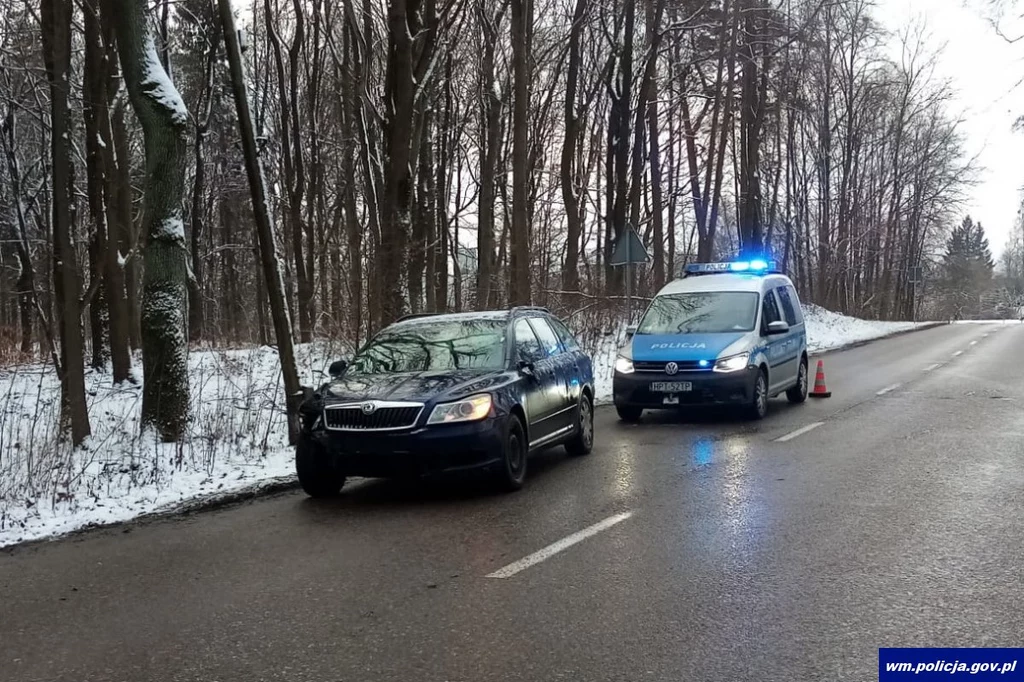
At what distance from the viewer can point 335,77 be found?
3259 centimetres

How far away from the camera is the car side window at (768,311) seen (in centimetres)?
1360

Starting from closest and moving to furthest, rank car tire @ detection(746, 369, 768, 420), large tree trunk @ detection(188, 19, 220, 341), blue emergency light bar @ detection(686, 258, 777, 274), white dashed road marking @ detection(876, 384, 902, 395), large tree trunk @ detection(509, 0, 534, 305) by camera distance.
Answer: car tire @ detection(746, 369, 768, 420) → blue emergency light bar @ detection(686, 258, 777, 274) → white dashed road marking @ detection(876, 384, 902, 395) → large tree trunk @ detection(509, 0, 534, 305) → large tree trunk @ detection(188, 19, 220, 341)

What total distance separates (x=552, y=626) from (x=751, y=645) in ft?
3.28

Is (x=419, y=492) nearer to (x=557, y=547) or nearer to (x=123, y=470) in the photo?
(x=557, y=547)

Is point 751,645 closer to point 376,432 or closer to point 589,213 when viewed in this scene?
point 376,432

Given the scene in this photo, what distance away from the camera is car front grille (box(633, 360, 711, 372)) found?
12547 mm

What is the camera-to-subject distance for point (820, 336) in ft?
118

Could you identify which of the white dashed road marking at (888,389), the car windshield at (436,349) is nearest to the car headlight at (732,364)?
the car windshield at (436,349)

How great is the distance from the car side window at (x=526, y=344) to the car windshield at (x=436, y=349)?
19 centimetres

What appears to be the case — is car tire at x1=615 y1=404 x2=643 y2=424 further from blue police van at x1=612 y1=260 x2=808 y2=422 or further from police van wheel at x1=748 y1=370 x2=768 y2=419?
police van wheel at x1=748 y1=370 x2=768 y2=419

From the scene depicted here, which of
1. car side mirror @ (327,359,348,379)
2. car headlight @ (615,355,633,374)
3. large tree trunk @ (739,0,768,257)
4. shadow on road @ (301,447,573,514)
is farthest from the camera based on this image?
large tree trunk @ (739,0,768,257)

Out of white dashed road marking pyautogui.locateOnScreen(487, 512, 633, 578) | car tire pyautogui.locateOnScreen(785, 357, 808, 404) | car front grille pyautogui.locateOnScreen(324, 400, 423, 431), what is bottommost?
white dashed road marking pyautogui.locateOnScreen(487, 512, 633, 578)

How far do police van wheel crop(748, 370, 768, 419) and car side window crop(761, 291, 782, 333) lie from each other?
72 cm

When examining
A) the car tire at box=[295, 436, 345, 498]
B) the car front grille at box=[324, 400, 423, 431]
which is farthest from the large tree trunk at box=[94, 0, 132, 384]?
the car front grille at box=[324, 400, 423, 431]
